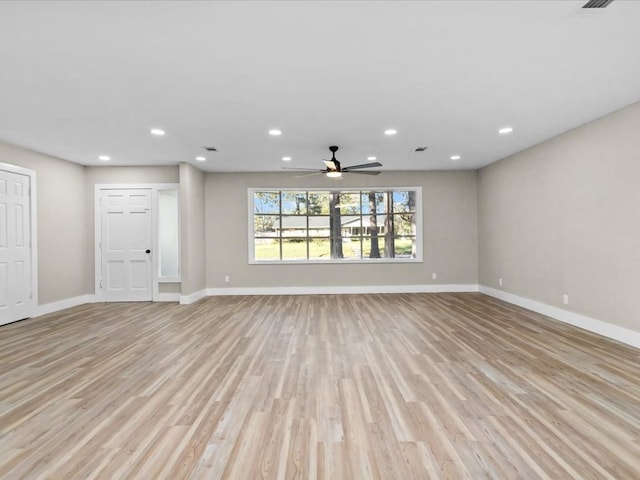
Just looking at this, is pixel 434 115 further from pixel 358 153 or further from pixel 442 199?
pixel 442 199

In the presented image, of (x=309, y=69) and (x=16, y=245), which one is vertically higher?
(x=309, y=69)

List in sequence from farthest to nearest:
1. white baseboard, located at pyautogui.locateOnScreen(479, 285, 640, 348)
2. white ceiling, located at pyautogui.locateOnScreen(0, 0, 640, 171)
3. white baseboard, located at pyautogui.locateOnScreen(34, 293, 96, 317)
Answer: white baseboard, located at pyautogui.locateOnScreen(34, 293, 96, 317) < white baseboard, located at pyautogui.locateOnScreen(479, 285, 640, 348) < white ceiling, located at pyautogui.locateOnScreen(0, 0, 640, 171)

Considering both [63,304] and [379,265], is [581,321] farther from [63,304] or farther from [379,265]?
[63,304]

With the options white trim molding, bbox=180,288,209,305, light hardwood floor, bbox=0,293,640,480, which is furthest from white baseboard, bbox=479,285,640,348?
white trim molding, bbox=180,288,209,305

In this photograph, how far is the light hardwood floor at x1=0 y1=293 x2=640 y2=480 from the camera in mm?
1852

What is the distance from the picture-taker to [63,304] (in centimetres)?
619

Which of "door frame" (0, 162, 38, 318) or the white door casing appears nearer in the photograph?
the white door casing

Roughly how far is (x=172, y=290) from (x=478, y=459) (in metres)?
6.25

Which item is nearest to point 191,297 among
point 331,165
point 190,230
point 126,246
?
point 190,230

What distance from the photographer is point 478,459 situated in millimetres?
1868

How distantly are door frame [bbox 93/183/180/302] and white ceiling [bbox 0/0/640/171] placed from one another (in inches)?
68.0

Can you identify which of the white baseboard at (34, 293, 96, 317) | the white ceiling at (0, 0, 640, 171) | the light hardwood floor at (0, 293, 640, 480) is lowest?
the light hardwood floor at (0, 293, 640, 480)

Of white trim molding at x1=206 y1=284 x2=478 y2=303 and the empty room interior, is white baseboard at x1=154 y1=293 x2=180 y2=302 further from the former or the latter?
white trim molding at x1=206 y1=284 x2=478 y2=303

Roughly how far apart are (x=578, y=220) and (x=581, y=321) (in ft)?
4.45
